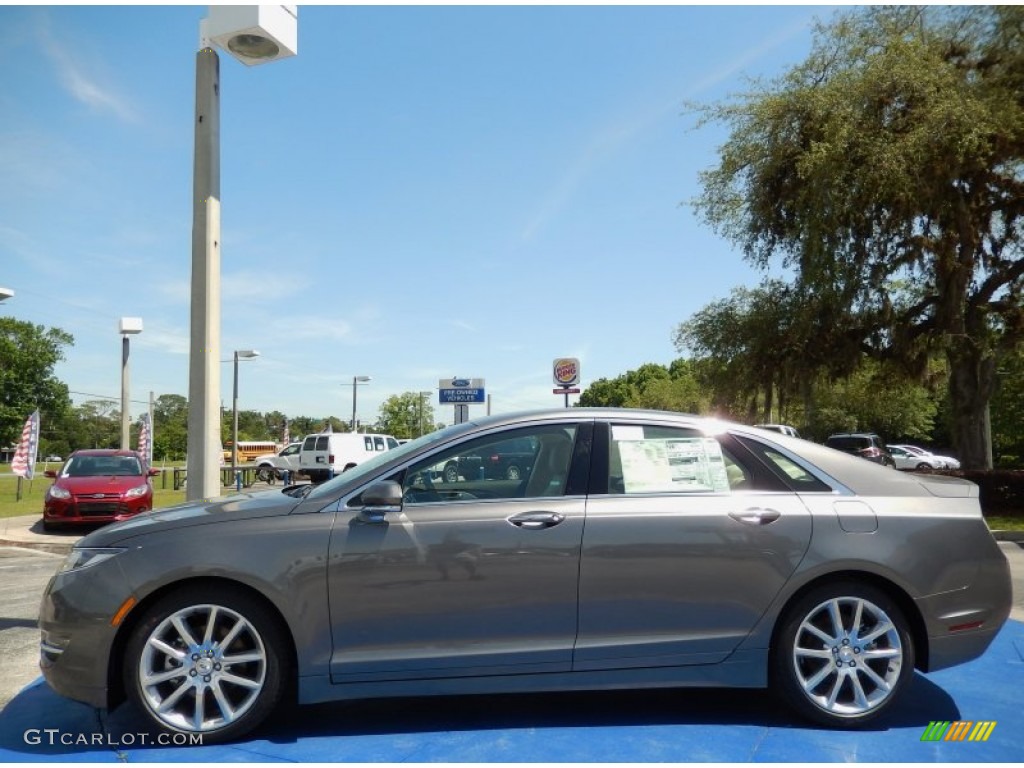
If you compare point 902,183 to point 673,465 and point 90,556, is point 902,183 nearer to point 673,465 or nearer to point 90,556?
point 673,465

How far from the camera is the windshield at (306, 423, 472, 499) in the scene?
13.5ft

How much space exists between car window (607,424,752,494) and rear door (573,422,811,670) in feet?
0.07

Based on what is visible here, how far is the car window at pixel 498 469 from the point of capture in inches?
162

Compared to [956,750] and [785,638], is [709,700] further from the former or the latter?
[956,750]

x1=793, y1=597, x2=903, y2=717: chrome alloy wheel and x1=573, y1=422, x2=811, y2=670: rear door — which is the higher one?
x1=573, y1=422, x2=811, y2=670: rear door

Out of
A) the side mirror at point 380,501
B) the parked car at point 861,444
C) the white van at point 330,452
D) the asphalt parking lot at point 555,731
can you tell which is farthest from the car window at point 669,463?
the parked car at point 861,444

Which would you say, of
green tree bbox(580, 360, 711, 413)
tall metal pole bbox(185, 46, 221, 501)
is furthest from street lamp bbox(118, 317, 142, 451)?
green tree bbox(580, 360, 711, 413)

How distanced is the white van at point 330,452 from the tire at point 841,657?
27.5m

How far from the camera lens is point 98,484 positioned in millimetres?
14148

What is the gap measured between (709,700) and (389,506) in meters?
2.15

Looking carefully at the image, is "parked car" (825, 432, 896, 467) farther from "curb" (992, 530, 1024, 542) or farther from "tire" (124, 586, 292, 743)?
"tire" (124, 586, 292, 743)

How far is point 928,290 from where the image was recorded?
2025 cm

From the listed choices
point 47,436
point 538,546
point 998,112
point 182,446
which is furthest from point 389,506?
point 47,436


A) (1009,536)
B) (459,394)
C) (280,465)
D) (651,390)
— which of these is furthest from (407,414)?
(1009,536)
